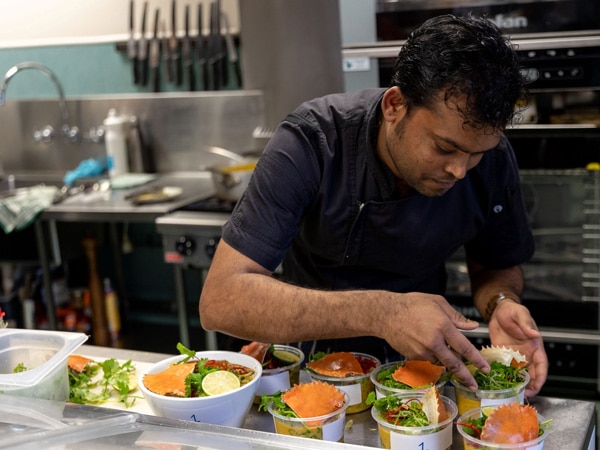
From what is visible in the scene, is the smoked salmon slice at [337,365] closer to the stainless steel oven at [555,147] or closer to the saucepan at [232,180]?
the stainless steel oven at [555,147]

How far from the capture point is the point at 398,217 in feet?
6.75

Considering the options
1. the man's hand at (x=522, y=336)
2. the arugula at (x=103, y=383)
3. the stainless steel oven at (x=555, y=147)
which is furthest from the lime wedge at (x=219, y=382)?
the stainless steel oven at (x=555, y=147)

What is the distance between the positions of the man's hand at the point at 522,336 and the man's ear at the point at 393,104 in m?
0.53

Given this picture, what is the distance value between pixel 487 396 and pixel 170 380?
0.62m

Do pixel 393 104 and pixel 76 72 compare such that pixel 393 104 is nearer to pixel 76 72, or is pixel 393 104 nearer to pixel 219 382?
pixel 219 382

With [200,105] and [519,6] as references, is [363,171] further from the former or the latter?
[200,105]

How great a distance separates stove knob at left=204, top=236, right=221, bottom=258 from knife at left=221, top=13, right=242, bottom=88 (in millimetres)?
1160

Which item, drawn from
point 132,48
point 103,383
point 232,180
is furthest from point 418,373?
point 132,48

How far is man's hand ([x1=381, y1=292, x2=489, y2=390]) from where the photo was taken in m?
1.56

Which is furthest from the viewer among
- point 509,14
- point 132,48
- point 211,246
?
point 132,48

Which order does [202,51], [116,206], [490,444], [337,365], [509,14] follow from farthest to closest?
[202,51] → [116,206] → [509,14] → [337,365] → [490,444]

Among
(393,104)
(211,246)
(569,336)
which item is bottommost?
(569,336)

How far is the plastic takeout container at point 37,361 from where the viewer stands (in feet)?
5.13

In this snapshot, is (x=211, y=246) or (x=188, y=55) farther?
(x=188, y=55)
